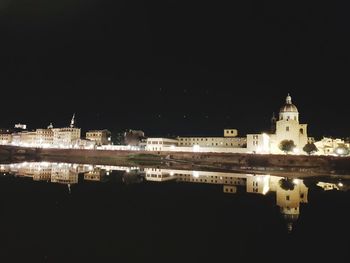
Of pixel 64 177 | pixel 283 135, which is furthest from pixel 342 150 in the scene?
pixel 64 177

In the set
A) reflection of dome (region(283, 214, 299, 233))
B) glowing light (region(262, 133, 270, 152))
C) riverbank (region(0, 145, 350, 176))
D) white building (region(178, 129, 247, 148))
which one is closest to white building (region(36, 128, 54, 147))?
riverbank (region(0, 145, 350, 176))

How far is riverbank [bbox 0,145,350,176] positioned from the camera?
52.2 m

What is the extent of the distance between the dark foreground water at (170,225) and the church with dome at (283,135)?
127ft

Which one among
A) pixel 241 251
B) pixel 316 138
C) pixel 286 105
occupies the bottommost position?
pixel 241 251

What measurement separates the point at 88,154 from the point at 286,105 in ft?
130

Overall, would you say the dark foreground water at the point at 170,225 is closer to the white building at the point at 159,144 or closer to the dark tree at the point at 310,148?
the dark tree at the point at 310,148

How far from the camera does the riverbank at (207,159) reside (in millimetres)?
52219

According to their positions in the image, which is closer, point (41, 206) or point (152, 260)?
point (152, 260)

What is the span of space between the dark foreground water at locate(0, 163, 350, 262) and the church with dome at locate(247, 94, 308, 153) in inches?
1526

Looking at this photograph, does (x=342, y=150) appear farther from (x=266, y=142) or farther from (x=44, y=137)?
(x=44, y=137)

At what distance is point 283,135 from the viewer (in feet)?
222

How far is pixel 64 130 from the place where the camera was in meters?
109

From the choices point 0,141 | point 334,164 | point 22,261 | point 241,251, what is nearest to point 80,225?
point 22,261

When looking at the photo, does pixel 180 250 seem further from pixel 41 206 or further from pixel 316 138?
pixel 316 138
